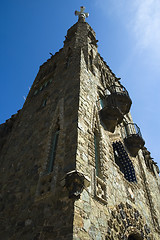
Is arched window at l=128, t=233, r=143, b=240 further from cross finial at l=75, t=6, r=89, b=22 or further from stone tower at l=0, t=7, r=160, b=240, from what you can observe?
cross finial at l=75, t=6, r=89, b=22

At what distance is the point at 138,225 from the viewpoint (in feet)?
24.7

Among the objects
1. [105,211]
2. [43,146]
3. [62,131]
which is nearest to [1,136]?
[43,146]

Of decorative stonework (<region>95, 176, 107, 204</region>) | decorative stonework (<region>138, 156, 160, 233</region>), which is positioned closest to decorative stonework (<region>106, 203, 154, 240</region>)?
decorative stonework (<region>95, 176, 107, 204</region>)

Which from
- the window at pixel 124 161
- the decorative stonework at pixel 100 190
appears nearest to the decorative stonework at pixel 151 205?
the window at pixel 124 161

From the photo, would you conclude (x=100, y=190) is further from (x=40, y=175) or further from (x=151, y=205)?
(x=151, y=205)

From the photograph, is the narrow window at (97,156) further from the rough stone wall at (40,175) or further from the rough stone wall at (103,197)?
the rough stone wall at (40,175)

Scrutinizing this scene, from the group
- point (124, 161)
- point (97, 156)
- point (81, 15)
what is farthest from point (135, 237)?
point (81, 15)

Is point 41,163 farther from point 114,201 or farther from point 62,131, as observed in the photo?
point 114,201

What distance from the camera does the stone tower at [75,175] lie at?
495 cm


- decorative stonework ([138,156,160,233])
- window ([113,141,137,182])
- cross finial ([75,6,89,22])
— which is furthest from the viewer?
cross finial ([75,6,89,22])

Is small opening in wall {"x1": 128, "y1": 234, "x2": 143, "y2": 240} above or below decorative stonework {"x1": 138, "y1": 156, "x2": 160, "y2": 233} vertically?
below

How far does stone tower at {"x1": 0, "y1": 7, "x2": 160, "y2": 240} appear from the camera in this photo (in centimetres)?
495

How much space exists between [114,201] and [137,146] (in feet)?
17.8

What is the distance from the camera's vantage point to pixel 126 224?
6711mm
